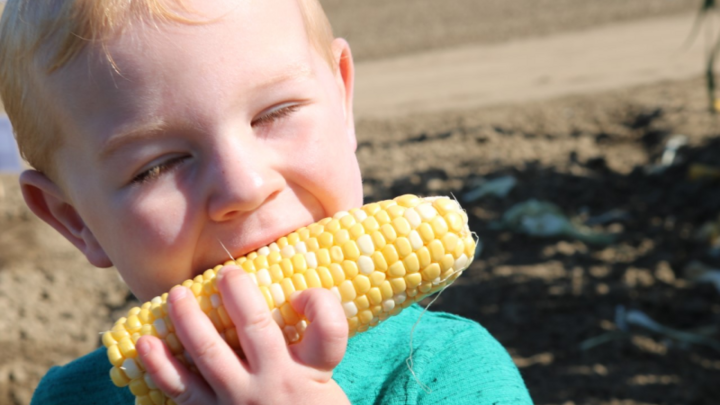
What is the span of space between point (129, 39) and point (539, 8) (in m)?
13.7

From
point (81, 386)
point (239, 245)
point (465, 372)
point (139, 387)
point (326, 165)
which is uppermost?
point (326, 165)

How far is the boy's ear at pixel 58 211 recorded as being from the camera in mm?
1845

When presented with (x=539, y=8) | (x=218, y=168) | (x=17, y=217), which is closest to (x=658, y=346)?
(x=218, y=168)

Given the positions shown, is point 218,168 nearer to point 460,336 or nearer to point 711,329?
point 460,336

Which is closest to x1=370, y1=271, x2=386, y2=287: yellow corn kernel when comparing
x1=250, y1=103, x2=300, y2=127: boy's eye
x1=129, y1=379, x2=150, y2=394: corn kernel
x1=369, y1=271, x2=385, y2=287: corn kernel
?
x1=369, y1=271, x2=385, y2=287: corn kernel

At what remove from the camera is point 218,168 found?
58.6 inches

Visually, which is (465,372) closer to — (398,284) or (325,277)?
(398,284)

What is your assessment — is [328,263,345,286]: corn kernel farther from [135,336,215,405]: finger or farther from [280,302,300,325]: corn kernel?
[135,336,215,405]: finger

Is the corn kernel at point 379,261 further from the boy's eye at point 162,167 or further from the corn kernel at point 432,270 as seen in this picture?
the boy's eye at point 162,167

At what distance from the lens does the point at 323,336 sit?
4.61 feet

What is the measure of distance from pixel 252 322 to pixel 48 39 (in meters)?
0.74

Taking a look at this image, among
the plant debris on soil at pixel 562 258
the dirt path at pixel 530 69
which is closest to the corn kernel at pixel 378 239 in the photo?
the plant debris on soil at pixel 562 258

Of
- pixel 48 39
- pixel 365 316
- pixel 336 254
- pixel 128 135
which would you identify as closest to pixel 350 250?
pixel 336 254

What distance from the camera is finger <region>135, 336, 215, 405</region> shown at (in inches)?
56.5
